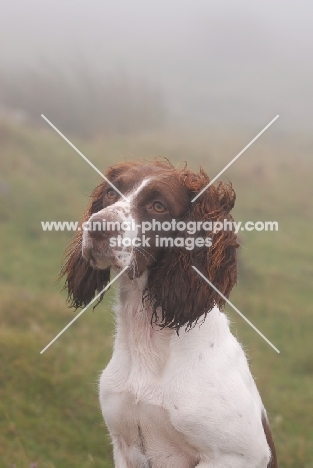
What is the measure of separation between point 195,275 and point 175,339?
1.08 ft

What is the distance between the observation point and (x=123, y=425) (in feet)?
13.0

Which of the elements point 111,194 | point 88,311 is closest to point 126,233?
point 111,194

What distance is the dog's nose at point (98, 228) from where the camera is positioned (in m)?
3.48

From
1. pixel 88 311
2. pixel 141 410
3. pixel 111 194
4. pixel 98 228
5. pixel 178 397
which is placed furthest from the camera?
pixel 88 311

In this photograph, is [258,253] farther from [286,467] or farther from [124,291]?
[124,291]

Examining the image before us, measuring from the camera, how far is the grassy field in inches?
249

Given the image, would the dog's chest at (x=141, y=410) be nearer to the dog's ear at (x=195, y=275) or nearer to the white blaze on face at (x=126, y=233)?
the dog's ear at (x=195, y=275)

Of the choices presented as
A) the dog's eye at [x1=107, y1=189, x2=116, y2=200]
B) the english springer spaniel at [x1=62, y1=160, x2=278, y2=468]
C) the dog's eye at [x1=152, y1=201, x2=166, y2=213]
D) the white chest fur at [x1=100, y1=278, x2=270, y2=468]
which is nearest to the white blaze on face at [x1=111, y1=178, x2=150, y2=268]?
the english springer spaniel at [x1=62, y1=160, x2=278, y2=468]

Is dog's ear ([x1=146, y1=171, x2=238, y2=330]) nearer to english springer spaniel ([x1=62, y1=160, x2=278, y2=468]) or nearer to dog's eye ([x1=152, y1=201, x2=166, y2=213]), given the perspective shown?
english springer spaniel ([x1=62, y1=160, x2=278, y2=468])

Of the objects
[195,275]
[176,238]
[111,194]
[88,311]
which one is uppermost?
[111,194]

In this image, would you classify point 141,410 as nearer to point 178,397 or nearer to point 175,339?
point 178,397

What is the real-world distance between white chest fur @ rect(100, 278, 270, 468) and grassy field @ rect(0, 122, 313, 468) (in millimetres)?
951

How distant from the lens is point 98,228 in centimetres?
350

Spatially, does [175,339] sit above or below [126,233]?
below
